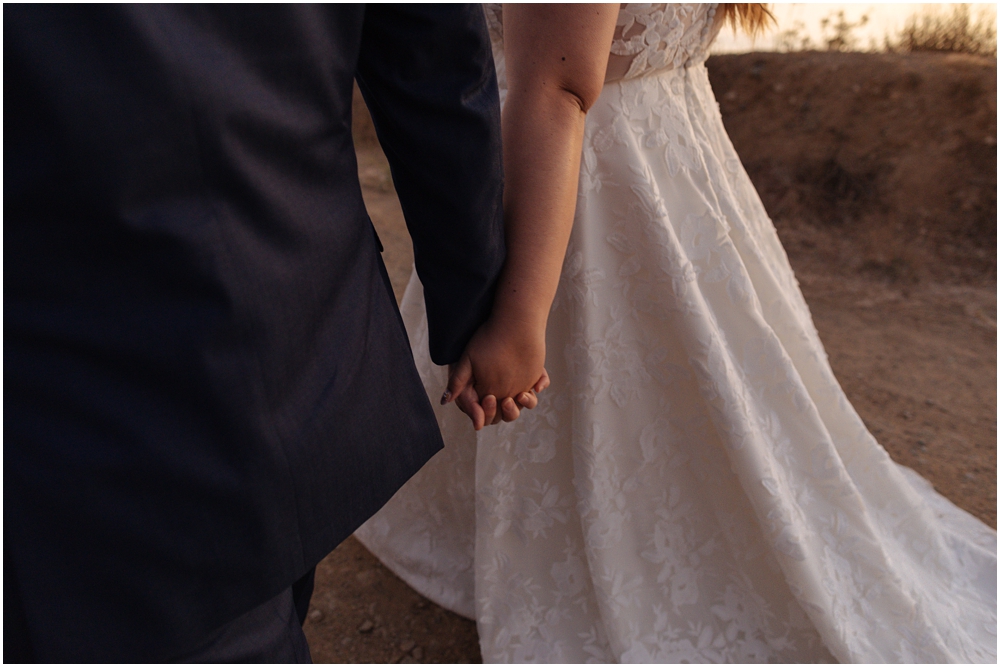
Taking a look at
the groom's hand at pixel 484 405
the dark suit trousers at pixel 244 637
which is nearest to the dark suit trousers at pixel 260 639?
the dark suit trousers at pixel 244 637

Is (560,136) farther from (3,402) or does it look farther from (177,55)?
(3,402)

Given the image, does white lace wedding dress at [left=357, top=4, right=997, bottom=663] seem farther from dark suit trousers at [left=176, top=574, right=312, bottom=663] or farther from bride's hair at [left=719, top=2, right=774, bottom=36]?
dark suit trousers at [left=176, top=574, right=312, bottom=663]

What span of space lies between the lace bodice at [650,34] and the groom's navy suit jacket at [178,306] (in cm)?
63

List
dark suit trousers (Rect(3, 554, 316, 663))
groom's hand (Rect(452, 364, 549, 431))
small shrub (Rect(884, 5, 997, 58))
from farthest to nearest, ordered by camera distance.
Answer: small shrub (Rect(884, 5, 997, 58)), groom's hand (Rect(452, 364, 549, 431)), dark suit trousers (Rect(3, 554, 316, 663))

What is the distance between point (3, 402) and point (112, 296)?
149 millimetres

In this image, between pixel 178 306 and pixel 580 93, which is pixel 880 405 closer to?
pixel 580 93

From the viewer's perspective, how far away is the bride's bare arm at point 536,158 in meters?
1.06

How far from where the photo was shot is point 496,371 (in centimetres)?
114

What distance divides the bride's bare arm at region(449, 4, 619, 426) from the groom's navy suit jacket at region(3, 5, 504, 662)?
33 centimetres

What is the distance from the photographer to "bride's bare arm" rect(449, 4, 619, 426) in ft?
3.49

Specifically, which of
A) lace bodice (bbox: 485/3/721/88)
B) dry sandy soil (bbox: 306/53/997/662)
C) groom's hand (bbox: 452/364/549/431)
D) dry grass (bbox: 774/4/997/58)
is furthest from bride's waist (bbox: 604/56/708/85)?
dry grass (bbox: 774/4/997/58)

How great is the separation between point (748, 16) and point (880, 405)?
7.18 feet

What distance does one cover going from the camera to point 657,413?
1514 mm

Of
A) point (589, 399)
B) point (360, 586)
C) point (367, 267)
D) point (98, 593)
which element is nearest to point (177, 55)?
point (367, 267)
